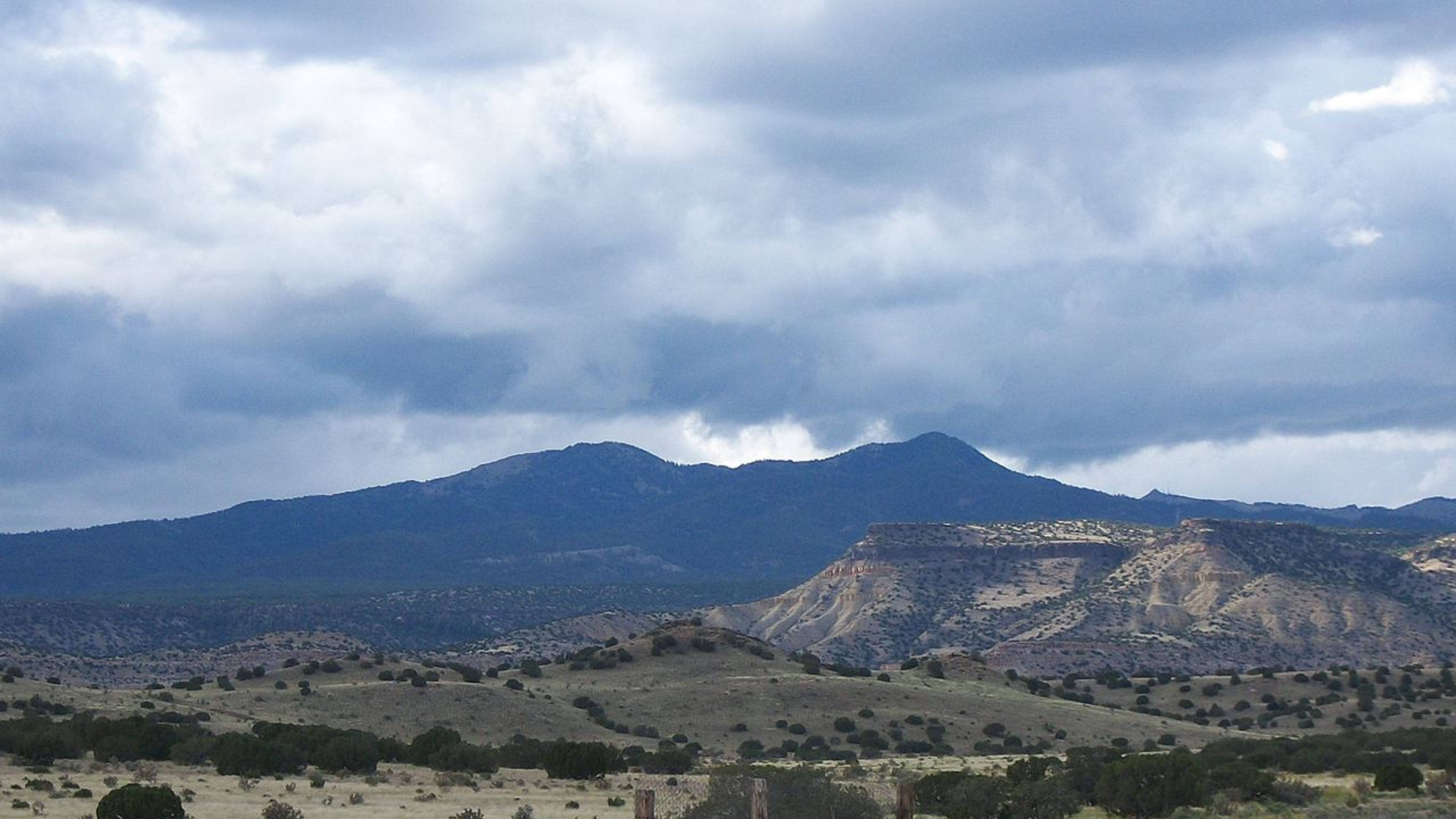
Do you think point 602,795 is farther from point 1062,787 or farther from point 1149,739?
point 1149,739

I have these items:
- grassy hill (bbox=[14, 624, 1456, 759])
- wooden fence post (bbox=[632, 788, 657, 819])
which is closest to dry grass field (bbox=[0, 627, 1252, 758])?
grassy hill (bbox=[14, 624, 1456, 759])

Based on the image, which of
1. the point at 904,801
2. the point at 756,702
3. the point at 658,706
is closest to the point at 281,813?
the point at 904,801

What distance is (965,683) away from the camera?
126m

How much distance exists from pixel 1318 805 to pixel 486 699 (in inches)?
2306

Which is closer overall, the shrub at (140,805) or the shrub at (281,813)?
the shrub at (140,805)

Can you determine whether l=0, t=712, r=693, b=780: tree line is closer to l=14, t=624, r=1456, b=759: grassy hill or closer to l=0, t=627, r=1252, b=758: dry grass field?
l=14, t=624, r=1456, b=759: grassy hill

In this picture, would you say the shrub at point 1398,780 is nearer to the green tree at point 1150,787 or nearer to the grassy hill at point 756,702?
the green tree at point 1150,787

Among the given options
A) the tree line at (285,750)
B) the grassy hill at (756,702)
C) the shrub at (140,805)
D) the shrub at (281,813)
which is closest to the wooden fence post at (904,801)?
the shrub at (281,813)

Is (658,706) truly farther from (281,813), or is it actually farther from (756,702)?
(281,813)

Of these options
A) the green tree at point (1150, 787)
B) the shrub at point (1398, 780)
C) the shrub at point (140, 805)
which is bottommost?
the shrub at point (1398, 780)

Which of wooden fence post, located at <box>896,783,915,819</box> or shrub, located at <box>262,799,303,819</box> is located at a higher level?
wooden fence post, located at <box>896,783,915,819</box>

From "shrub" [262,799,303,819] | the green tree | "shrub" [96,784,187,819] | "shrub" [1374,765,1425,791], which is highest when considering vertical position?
"shrub" [96,784,187,819]

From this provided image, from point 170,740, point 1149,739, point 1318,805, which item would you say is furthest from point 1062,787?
point 1149,739

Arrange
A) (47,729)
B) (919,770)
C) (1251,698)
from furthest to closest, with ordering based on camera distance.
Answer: (1251,698), (919,770), (47,729)
